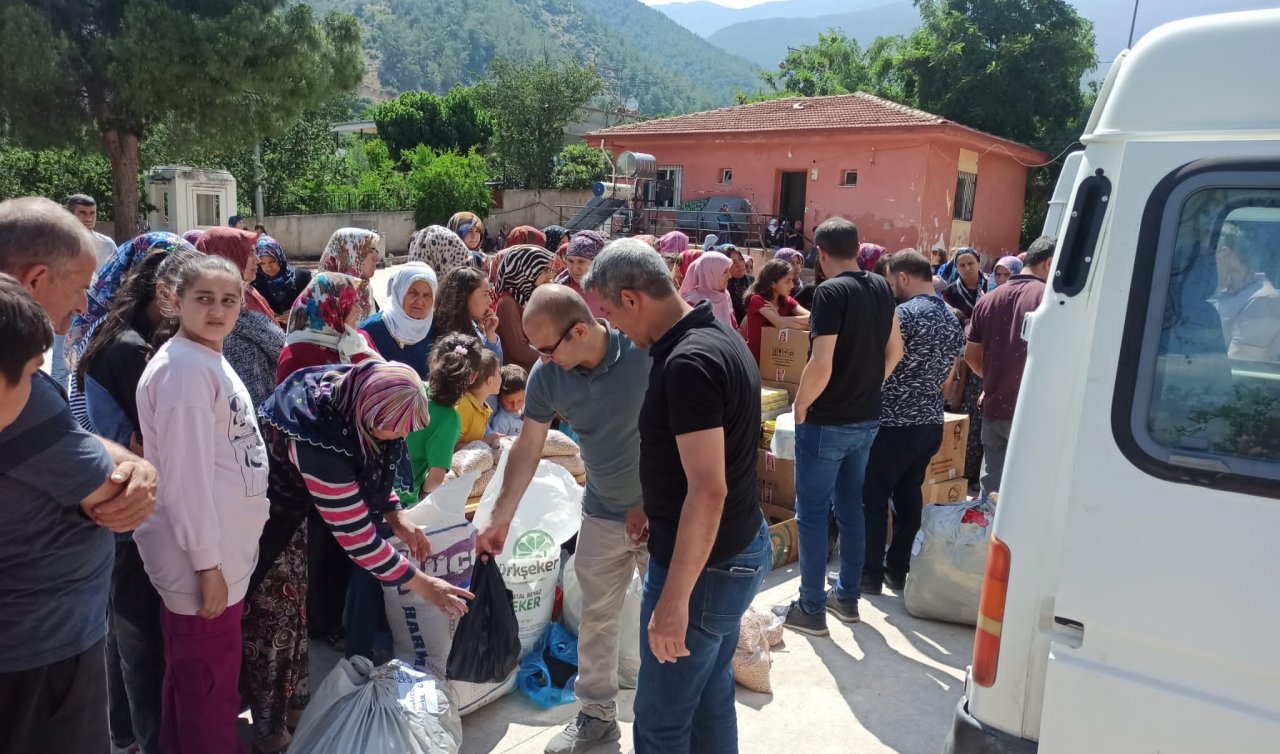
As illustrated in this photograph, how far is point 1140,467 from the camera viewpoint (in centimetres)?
186

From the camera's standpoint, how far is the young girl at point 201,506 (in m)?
2.40

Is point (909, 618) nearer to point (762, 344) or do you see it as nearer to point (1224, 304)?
point (762, 344)

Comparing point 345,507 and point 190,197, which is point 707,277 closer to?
point 345,507

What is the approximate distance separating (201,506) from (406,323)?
2032 millimetres

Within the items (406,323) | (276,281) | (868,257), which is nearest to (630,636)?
(406,323)

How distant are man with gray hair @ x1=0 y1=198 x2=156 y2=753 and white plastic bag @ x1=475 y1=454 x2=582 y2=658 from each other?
1.56 metres

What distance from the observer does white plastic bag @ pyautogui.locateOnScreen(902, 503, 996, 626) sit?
4.42 meters

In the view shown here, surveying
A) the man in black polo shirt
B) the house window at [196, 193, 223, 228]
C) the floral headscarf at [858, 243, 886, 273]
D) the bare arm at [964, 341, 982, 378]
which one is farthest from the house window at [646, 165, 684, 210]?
the man in black polo shirt

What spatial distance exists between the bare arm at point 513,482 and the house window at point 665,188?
2363cm

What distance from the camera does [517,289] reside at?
5.43 metres

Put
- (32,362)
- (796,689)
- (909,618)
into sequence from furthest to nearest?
(909,618), (796,689), (32,362)

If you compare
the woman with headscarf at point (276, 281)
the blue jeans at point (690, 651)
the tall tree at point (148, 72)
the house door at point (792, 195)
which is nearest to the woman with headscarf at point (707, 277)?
the woman with headscarf at point (276, 281)

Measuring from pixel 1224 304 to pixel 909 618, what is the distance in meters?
3.18

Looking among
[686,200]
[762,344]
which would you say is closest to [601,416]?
[762,344]
